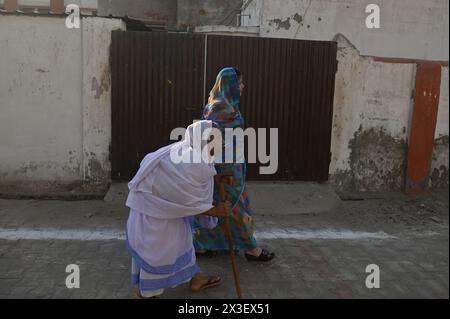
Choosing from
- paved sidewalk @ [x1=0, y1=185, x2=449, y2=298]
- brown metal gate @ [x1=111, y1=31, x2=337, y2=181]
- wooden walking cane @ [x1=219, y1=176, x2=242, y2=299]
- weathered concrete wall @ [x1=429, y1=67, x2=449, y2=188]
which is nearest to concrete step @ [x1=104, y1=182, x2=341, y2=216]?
paved sidewalk @ [x1=0, y1=185, x2=449, y2=298]

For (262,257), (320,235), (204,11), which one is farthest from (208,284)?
(204,11)

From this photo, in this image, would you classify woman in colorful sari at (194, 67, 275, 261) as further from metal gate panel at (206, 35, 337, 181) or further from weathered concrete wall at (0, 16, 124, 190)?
weathered concrete wall at (0, 16, 124, 190)

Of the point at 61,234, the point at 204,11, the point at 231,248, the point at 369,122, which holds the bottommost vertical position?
the point at 61,234

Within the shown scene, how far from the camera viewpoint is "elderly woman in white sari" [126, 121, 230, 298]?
115 inches

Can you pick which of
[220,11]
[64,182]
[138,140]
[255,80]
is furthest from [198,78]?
[220,11]

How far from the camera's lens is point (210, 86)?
6.00m

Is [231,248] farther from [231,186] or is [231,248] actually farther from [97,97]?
[97,97]

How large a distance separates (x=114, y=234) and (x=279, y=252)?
1766 mm

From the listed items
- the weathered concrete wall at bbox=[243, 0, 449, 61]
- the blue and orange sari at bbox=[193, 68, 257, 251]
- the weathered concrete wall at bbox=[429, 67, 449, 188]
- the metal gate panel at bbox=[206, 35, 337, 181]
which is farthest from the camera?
the weathered concrete wall at bbox=[243, 0, 449, 61]

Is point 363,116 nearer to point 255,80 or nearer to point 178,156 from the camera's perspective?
point 255,80

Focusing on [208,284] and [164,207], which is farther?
[208,284]

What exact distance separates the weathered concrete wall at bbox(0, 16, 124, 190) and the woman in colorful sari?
263 cm

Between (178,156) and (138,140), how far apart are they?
3.20 meters

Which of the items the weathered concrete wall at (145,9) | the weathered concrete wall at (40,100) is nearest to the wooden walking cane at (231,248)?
the weathered concrete wall at (40,100)
